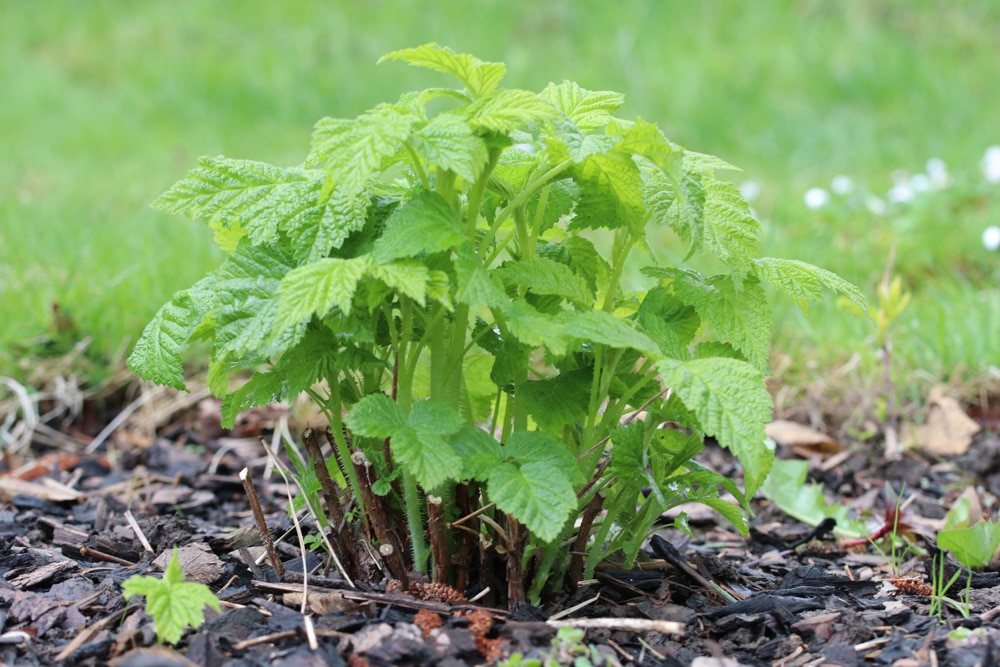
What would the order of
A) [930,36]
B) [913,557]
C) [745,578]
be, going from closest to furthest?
[745,578], [913,557], [930,36]

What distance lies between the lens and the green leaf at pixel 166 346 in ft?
5.32

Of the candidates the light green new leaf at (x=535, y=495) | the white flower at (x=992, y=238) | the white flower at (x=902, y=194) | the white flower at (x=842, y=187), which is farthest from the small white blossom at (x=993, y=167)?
the light green new leaf at (x=535, y=495)

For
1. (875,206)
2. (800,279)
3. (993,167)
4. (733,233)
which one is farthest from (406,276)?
(993,167)

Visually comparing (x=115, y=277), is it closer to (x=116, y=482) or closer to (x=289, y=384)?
(x=116, y=482)

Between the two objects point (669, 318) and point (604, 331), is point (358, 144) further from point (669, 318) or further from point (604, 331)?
point (669, 318)

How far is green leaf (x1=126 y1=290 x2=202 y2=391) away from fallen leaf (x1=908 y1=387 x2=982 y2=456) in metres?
2.39

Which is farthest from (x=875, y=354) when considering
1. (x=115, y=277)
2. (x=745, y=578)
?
(x=115, y=277)

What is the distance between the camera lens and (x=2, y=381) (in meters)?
3.25

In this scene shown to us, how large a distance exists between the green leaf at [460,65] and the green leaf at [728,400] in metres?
0.55

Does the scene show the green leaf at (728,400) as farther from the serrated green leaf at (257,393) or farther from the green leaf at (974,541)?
the green leaf at (974,541)

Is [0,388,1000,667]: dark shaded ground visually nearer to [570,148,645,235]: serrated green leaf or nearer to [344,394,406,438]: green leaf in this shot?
[344,394,406,438]: green leaf

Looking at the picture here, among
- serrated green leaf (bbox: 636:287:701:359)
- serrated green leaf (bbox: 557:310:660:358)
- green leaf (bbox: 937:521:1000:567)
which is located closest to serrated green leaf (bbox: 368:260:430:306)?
serrated green leaf (bbox: 557:310:660:358)

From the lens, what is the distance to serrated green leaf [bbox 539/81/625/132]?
165 centimetres

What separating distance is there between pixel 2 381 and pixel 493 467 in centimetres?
240
